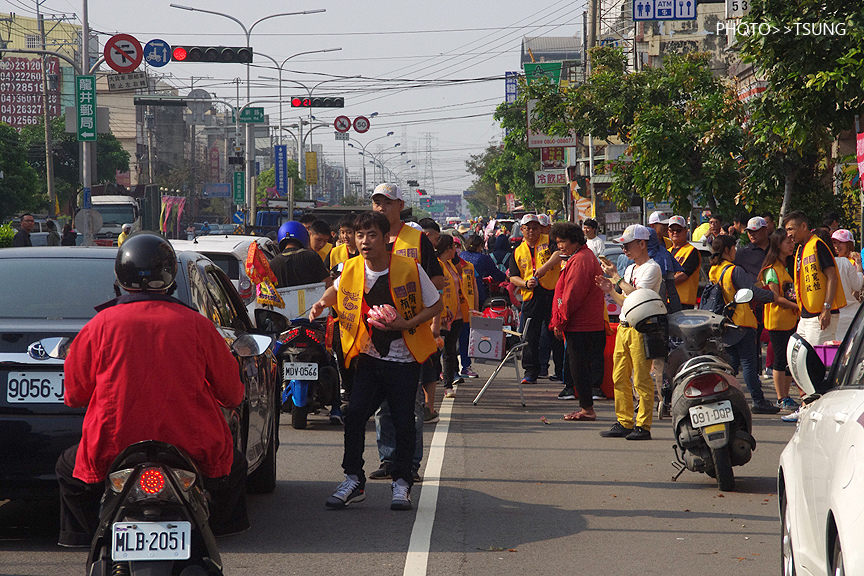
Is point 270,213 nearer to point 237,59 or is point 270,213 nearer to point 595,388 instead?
point 237,59

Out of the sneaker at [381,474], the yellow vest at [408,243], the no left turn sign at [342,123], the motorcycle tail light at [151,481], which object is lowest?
the sneaker at [381,474]

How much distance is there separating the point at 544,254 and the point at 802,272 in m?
3.92

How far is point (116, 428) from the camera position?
3879 millimetres

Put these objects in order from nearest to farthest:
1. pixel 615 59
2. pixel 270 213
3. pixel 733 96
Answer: pixel 733 96
pixel 615 59
pixel 270 213

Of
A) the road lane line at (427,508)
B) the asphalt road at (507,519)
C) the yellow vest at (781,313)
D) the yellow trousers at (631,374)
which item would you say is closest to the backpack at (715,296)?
the yellow vest at (781,313)

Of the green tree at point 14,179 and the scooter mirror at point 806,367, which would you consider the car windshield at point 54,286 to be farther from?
the green tree at point 14,179

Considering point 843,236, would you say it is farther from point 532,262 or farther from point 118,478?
point 118,478

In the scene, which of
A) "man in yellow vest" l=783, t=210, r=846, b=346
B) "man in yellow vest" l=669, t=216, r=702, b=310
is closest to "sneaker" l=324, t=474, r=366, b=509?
"man in yellow vest" l=783, t=210, r=846, b=346

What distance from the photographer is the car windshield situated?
5938mm

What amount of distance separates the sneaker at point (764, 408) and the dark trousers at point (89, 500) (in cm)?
790

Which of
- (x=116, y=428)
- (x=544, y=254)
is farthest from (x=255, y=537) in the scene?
(x=544, y=254)

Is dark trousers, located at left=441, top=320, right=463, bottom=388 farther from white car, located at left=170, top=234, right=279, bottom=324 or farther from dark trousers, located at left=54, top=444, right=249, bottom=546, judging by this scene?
dark trousers, located at left=54, top=444, right=249, bottom=546

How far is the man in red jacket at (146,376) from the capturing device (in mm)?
3865

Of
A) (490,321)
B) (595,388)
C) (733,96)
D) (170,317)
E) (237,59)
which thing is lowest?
(595,388)
